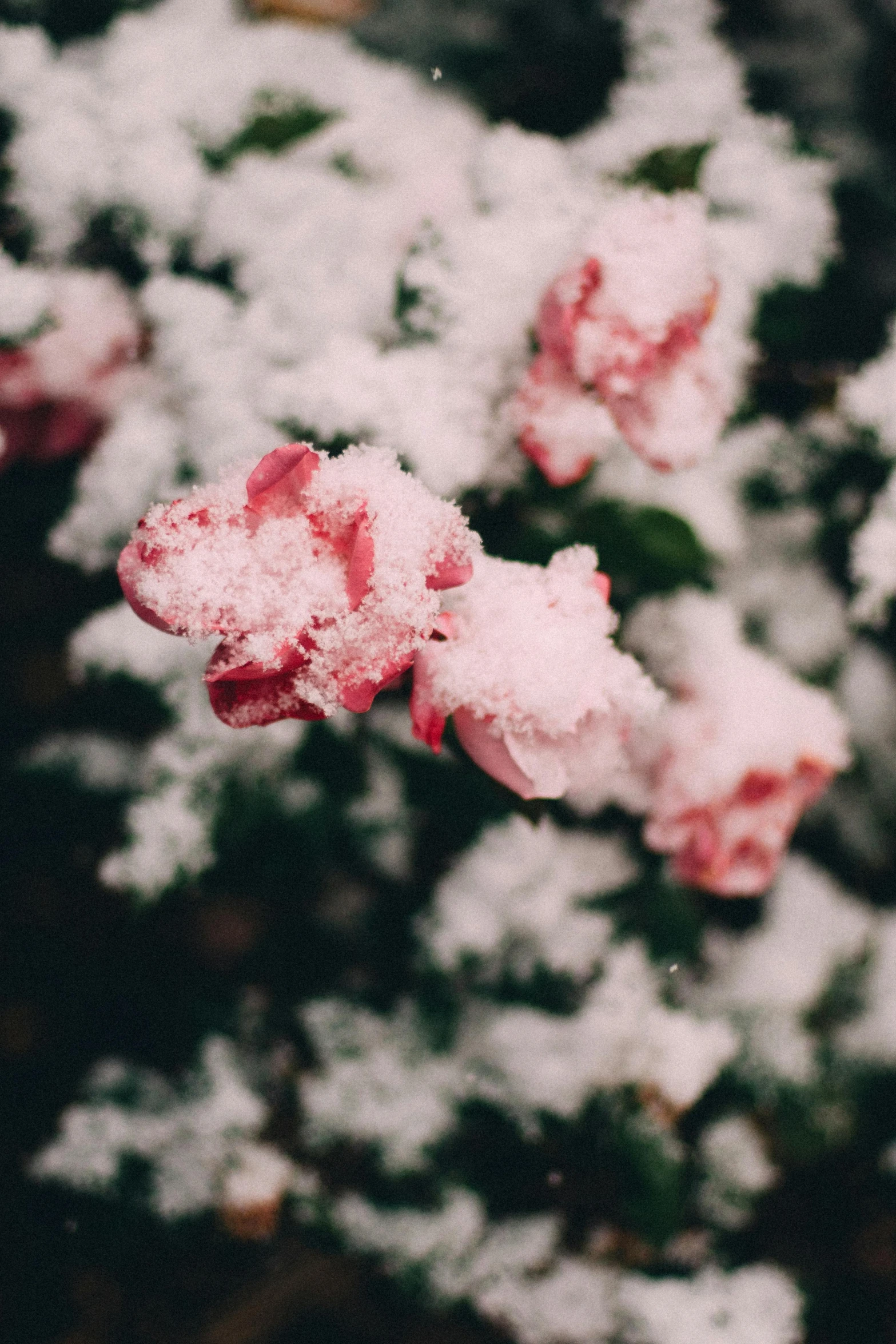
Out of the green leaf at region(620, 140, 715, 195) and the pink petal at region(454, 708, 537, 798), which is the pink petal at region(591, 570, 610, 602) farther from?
the green leaf at region(620, 140, 715, 195)

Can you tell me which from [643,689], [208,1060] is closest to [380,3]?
[643,689]

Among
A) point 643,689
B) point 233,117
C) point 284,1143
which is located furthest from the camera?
point 284,1143

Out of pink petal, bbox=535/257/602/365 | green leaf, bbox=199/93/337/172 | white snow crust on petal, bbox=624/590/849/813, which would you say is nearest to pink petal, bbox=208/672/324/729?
pink petal, bbox=535/257/602/365

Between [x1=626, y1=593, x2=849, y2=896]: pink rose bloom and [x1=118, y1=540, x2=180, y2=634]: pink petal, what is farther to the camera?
[x1=626, y1=593, x2=849, y2=896]: pink rose bloom

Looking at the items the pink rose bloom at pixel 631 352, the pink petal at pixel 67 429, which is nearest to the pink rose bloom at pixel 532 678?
the pink rose bloom at pixel 631 352

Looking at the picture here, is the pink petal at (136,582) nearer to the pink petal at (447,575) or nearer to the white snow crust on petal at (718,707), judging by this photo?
the pink petal at (447,575)

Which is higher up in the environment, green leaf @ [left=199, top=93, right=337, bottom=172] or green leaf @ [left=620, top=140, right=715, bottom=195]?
green leaf @ [left=620, top=140, right=715, bottom=195]

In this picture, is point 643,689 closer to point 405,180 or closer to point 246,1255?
point 405,180
